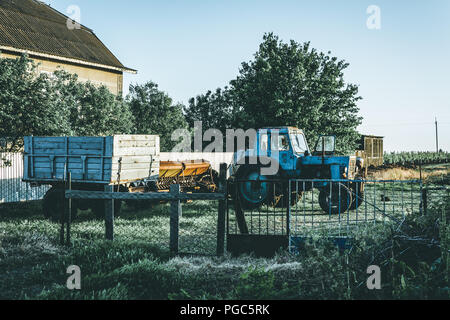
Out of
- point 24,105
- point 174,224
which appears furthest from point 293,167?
point 24,105

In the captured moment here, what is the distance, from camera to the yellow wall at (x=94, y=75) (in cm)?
2523

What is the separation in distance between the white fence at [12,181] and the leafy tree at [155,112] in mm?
17671

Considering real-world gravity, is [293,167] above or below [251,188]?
above

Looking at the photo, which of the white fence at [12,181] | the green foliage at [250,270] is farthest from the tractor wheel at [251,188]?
the white fence at [12,181]

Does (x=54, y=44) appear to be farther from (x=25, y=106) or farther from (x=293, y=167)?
(x=293, y=167)

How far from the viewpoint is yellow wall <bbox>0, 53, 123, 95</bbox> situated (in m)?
25.2

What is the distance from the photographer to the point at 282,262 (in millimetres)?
6617

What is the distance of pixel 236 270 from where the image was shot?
20.6 ft

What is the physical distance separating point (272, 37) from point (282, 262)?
90.3 ft

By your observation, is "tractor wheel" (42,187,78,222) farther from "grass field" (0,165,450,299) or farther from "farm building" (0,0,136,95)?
"farm building" (0,0,136,95)

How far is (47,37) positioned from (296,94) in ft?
51.9

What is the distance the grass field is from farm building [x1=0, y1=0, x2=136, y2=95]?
57.6 ft
